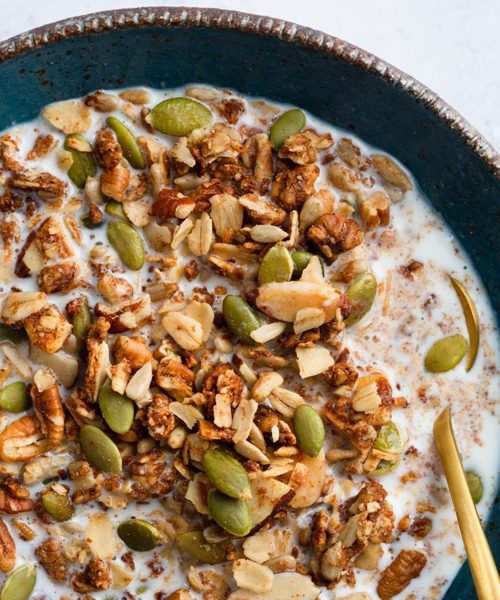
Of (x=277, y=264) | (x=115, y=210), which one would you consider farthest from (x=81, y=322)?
(x=277, y=264)

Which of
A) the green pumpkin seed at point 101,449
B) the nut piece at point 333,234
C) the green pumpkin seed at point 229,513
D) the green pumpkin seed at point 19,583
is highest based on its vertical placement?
the nut piece at point 333,234

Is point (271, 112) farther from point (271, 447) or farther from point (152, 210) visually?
point (271, 447)

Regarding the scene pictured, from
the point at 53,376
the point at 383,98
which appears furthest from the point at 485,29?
the point at 53,376

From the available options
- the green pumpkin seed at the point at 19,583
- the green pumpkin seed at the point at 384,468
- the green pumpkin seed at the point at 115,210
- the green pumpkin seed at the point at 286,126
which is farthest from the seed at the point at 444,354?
the green pumpkin seed at the point at 19,583

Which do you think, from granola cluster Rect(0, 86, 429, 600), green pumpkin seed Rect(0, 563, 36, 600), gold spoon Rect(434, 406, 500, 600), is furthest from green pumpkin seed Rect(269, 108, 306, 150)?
green pumpkin seed Rect(0, 563, 36, 600)

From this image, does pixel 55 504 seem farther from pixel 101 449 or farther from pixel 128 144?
pixel 128 144

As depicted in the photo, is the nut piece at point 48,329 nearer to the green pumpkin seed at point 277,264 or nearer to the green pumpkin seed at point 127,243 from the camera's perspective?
the green pumpkin seed at point 127,243
